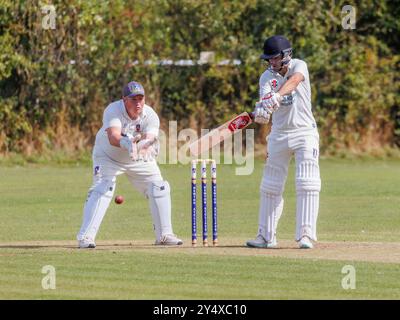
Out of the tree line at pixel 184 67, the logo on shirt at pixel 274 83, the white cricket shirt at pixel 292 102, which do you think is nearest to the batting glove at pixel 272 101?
the white cricket shirt at pixel 292 102

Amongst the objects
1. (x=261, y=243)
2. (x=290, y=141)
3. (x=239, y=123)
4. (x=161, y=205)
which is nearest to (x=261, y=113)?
(x=239, y=123)

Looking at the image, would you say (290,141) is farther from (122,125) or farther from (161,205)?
(122,125)

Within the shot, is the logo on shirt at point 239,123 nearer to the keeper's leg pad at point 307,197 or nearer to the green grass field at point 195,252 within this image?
the keeper's leg pad at point 307,197

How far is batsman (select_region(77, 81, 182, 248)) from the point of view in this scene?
11.2 meters

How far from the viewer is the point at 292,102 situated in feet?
36.4

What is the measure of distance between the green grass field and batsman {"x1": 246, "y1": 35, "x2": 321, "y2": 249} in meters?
0.35

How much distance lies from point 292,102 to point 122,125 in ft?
5.48

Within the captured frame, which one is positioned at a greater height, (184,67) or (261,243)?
(184,67)

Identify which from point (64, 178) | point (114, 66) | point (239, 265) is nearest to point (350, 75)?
point (114, 66)

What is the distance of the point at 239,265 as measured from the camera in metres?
10.0

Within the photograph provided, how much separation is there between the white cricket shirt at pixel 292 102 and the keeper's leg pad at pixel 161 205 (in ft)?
4.23

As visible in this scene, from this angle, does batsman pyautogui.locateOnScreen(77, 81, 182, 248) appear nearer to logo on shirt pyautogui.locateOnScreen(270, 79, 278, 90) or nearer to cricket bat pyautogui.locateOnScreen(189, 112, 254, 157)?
cricket bat pyautogui.locateOnScreen(189, 112, 254, 157)

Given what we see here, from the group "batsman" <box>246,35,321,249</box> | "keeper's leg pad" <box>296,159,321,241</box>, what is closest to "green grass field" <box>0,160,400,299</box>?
"keeper's leg pad" <box>296,159,321,241</box>

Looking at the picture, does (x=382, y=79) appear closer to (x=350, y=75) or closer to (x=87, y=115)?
(x=350, y=75)
